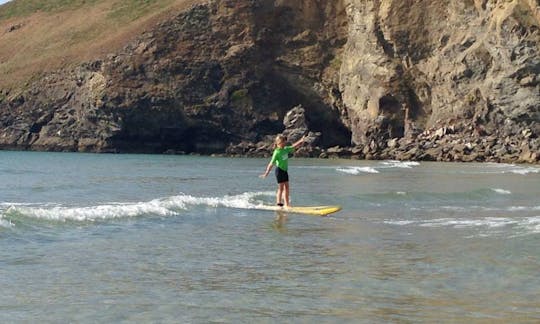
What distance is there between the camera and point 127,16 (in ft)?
285

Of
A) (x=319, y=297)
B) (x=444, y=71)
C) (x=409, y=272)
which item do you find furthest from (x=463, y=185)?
(x=444, y=71)

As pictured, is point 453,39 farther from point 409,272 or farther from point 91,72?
point 409,272

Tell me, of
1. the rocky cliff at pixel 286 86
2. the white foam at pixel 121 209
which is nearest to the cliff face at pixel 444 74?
the rocky cliff at pixel 286 86

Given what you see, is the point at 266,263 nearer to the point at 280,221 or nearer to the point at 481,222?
the point at 280,221

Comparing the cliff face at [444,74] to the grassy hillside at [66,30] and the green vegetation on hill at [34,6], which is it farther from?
the green vegetation on hill at [34,6]

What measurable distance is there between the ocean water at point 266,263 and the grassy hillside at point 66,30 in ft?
195

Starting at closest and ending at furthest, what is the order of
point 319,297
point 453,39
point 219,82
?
point 319,297 < point 453,39 < point 219,82

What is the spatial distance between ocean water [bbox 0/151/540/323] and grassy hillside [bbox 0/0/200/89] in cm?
5935

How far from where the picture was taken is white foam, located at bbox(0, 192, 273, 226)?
15266 millimetres

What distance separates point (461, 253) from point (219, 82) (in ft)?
196

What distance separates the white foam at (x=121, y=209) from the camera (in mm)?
15266

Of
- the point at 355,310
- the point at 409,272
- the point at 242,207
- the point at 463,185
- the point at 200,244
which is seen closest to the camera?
the point at 355,310

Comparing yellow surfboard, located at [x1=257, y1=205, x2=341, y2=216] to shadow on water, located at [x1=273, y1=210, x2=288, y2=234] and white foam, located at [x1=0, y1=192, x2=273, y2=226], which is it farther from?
white foam, located at [x1=0, y1=192, x2=273, y2=226]

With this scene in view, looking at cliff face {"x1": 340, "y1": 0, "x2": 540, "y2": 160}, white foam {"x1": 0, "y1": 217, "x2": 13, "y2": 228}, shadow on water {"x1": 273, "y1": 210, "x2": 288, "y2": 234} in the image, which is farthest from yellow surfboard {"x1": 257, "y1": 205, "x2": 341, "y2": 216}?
cliff face {"x1": 340, "y1": 0, "x2": 540, "y2": 160}
